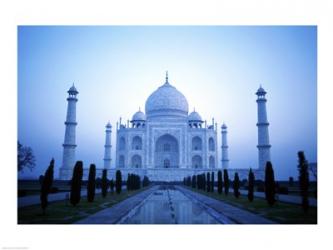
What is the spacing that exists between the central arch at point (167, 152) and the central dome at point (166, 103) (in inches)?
110

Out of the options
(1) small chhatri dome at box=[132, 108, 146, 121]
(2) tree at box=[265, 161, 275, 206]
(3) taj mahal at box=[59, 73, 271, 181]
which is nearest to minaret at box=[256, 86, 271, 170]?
(3) taj mahal at box=[59, 73, 271, 181]

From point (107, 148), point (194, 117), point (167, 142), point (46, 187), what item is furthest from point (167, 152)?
point (46, 187)

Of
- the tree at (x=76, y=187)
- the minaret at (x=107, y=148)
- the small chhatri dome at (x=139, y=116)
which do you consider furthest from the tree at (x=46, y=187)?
the small chhatri dome at (x=139, y=116)

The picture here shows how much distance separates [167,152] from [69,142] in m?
12.4

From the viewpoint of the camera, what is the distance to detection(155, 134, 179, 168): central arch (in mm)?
34938

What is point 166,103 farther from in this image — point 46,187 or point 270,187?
point 46,187

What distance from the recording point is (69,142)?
2550 centimetres

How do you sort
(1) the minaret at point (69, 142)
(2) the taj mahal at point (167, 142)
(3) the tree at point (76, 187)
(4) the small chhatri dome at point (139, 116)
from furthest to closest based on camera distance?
(4) the small chhatri dome at point (139, 116), (2) the taj mahal at point (167, 142), (1) the minaret at point (69, 142), (3) the tree at point (76, 187)

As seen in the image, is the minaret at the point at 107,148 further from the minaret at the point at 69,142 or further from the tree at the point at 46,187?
the tree at the point at 46,187

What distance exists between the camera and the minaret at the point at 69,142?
2530 centimetres

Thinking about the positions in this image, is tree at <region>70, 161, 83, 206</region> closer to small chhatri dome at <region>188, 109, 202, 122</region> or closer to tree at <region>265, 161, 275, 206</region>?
tree at <region>265, 161, 275, 206</region>
